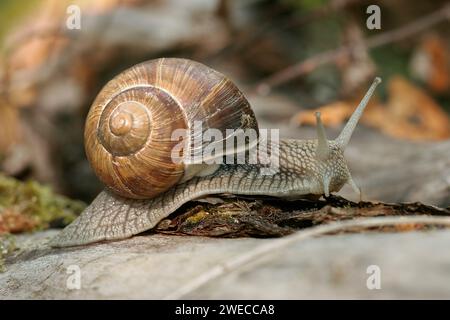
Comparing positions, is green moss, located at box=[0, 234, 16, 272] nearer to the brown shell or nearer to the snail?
the snail

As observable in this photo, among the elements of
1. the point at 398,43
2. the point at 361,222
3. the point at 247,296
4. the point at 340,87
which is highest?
the point at 398,43

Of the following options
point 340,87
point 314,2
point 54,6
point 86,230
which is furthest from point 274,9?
point 86,230

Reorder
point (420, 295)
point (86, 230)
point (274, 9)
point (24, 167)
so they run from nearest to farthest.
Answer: point (420, 295)
point (86, 230)
point (24, 167)
point (274, 9)

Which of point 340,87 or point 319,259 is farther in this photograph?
point 340,87

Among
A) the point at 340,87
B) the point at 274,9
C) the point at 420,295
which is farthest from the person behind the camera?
the point at 274,9

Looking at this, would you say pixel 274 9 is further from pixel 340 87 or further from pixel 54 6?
pixel 54 6

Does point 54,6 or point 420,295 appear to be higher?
point 54,6

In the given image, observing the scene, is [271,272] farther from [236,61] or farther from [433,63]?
[433,63]
